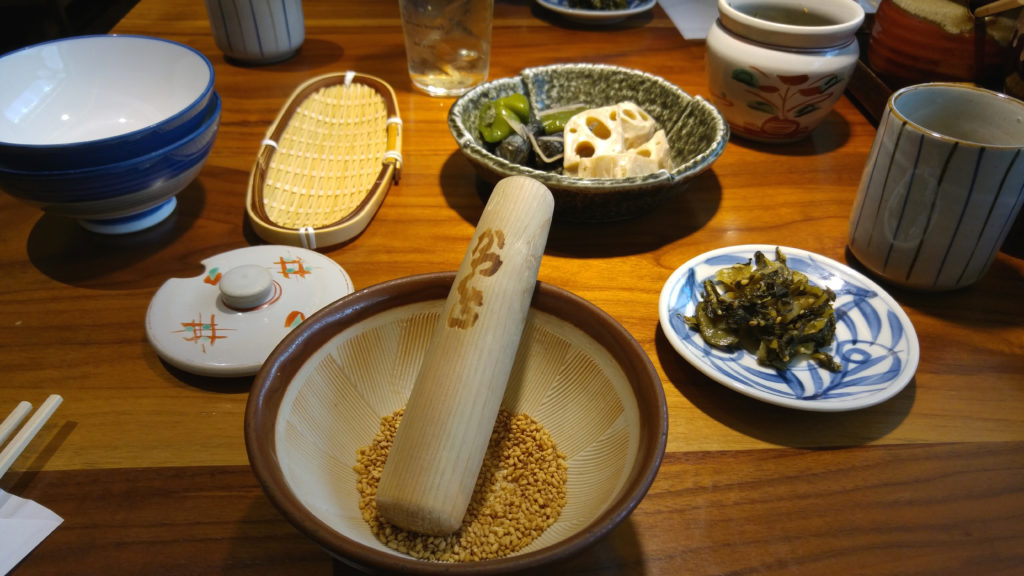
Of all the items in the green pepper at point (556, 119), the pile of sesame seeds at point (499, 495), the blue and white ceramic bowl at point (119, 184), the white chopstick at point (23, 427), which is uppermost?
the blue and white ceramic bowl at point (119, 184)

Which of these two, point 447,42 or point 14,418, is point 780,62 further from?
point 14,418

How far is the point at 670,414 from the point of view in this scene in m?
0.93

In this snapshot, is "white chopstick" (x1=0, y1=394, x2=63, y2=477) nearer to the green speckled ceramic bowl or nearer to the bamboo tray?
the bamboo tray

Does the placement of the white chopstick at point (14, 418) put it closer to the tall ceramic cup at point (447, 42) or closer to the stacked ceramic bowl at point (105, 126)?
the stacked ceramic bowl at point (105, 126)

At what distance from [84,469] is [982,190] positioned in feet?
4.29

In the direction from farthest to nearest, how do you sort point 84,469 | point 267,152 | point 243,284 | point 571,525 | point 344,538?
point 267,152 < point 243,284 < point 84,469 < point 571,525 < point 344,538

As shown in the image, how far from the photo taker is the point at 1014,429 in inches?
36.7

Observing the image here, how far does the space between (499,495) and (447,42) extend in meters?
1.31

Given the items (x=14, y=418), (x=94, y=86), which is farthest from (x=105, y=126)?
(x=14, y=418)

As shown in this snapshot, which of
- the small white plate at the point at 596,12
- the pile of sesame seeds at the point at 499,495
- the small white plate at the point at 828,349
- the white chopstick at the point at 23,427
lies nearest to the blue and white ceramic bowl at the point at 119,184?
the white chopstick at the point at 23,427

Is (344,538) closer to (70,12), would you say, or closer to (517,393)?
(517,393)

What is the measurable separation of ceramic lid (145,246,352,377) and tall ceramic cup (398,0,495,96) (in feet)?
2.69

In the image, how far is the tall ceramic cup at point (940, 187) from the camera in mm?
979

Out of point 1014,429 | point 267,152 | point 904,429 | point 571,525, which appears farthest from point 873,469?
point 267,152
